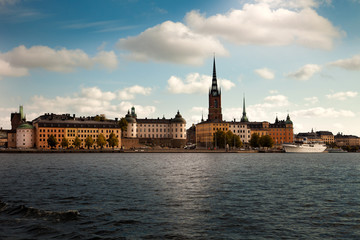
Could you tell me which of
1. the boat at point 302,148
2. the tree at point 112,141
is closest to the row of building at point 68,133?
the tree at point 112,141

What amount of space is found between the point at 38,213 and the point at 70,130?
149923 millimetres

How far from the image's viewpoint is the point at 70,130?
556 ft

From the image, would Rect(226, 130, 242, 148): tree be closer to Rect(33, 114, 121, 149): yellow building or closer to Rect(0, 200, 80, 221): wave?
Rect(33, 114, 121, 149): yellow building

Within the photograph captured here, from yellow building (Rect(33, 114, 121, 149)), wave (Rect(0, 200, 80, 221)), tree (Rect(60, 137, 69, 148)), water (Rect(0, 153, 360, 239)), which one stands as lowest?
water (Rect(0, 153, 360, 239))

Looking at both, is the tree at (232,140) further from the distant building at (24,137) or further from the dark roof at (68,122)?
the distant building at (24,137)

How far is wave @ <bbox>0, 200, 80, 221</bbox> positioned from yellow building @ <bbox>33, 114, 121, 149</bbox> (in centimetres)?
14301

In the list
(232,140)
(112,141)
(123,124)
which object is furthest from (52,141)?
(232,140)

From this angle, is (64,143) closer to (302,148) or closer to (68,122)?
(68,122)

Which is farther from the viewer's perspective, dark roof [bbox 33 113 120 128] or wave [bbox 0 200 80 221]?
dark roof [bbox 33 113 120 128]

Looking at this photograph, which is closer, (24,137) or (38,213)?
(38,213)

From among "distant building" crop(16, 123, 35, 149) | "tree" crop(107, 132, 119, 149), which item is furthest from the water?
"distant building" crop(16, 123, 35, 149)

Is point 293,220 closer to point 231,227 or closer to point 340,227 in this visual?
point 340,227

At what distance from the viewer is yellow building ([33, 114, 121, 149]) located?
165500mm

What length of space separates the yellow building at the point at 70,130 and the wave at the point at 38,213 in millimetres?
143008
